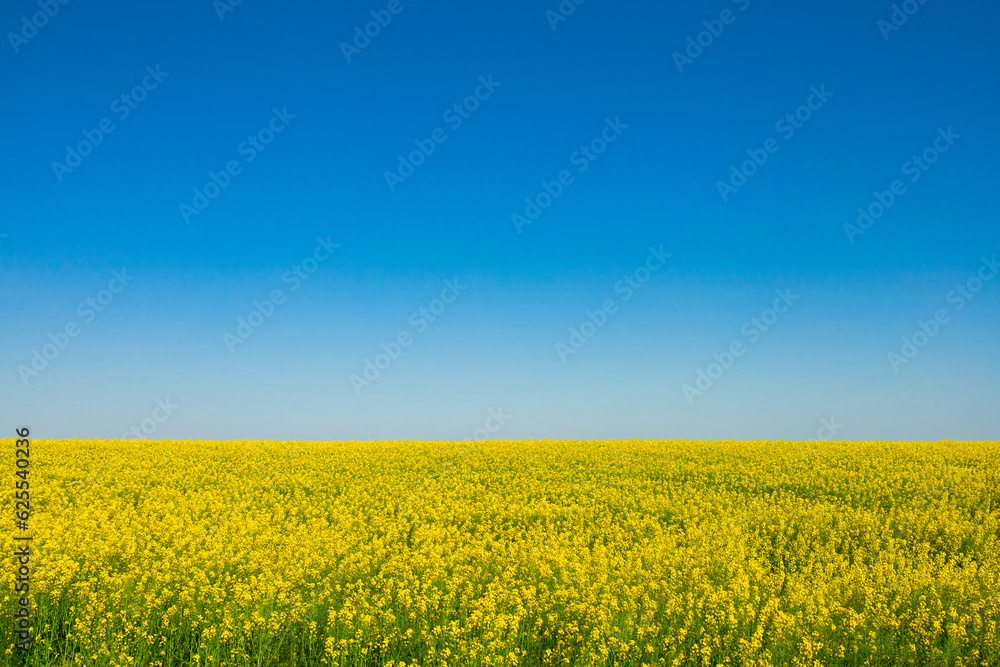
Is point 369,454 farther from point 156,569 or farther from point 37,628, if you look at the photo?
point 37,628

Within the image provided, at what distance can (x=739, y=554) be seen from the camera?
986 centimetres

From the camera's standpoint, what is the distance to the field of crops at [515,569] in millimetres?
6332

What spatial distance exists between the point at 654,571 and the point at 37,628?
749 centimetres

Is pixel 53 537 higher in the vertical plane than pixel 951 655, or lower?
higher

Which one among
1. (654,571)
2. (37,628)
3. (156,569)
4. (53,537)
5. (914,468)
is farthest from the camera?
(914,468)

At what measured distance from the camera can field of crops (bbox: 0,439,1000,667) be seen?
20.8 ft

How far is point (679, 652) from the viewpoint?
630 centimetres

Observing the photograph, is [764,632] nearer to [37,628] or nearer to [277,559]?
[277,559]

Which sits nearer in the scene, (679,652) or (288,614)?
(679,652)

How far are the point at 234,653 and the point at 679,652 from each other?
4520 mm

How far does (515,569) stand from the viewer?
8297mm

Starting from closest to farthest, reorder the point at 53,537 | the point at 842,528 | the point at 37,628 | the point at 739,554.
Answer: the point at 37,628 < the point at 53,537 < the point at 739,554 < the point at 842,528

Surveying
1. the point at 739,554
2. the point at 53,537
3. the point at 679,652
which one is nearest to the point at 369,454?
the point at 53,537

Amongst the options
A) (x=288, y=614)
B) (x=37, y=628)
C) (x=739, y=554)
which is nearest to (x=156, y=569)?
(x=37, y=628)
